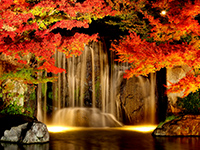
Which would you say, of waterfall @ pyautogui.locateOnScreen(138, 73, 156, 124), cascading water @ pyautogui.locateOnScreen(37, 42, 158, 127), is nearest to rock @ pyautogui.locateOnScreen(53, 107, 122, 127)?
cascading water @ pyautogui.locateOnScreen(37, 42, 158, 127)

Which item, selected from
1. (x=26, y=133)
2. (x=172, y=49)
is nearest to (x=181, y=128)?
(x=172, y=49)

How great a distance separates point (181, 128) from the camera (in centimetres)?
1241

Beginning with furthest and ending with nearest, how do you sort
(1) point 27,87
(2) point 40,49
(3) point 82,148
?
1. (1) point 27,87
2. (2) point 40,49
3. (3) point 82,148

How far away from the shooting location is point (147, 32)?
1516 cm

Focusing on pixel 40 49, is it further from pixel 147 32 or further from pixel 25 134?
pixel 147 32

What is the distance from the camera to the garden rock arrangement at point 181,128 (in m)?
12.3

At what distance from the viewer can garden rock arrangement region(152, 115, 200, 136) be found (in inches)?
485

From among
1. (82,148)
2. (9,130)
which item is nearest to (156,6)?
(82,148)

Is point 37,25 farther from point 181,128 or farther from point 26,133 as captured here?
point 181,128

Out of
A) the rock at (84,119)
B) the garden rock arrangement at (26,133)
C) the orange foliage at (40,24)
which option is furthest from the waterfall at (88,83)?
the garden rock arrangement at (26,133)

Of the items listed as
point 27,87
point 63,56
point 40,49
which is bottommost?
point 27,87

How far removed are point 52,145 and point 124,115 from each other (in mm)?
11637

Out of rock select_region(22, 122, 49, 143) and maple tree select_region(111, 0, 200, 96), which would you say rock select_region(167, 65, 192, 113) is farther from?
rock select_region(22, 122, 49, 143)

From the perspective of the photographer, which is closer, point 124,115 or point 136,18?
point 136,18
